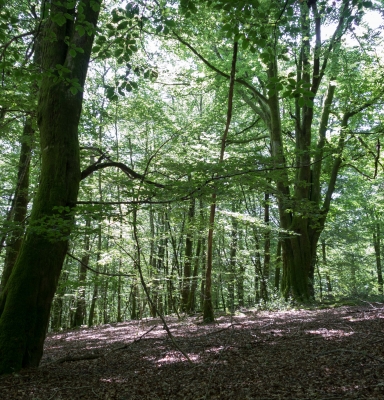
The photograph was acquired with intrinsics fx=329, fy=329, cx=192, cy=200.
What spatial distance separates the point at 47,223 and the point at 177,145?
5.55m

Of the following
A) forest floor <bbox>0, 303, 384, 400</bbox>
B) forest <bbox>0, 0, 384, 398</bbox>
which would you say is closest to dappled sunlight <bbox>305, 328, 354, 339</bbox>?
forest floor <bbox>0, 303, 384, 400</bbox>

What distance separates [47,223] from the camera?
4434 millimetres

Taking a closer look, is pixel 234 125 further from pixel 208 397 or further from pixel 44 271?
pixel 208 397

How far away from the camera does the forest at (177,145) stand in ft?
13.4

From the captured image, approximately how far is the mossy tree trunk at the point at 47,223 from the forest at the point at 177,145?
0.02 metres

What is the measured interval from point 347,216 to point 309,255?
1091 centimetres

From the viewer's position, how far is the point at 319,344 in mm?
5215

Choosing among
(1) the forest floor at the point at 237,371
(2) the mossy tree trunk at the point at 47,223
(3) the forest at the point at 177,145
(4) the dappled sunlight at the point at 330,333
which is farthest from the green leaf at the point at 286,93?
(4) the dappled sunlight at the point at 330,333

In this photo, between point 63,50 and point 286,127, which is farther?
point 286,127

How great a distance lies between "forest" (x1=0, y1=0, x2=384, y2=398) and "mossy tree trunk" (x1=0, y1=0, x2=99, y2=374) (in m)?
0.02

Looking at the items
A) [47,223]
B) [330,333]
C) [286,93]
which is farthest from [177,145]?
[286,93]

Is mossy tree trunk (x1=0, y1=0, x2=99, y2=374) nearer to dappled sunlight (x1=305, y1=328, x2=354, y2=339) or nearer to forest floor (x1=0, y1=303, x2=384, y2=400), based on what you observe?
forest floor (x1=0, y1=303, x2=384, y2=400)

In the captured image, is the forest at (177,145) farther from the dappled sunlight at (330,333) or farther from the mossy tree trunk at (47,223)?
the dappled sunlight at (330,333)

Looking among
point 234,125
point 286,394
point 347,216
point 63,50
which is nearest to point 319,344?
point 286,394
